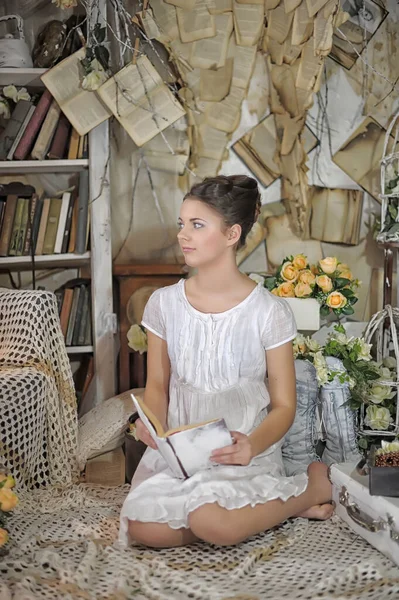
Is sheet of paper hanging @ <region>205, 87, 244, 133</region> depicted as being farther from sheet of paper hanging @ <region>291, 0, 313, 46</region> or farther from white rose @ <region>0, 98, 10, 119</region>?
white rose @ <region>0, 98, 10, 119</region>

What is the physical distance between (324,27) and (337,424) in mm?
1616

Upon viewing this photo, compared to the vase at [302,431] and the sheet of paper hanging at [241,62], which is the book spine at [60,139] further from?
the vase at [302,431]

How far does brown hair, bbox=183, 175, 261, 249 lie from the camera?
2.62 meters

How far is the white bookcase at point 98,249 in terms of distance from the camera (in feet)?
Result: 11.7

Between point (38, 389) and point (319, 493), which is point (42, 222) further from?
point (319, 493)

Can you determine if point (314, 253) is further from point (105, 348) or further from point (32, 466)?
point (32, 466)

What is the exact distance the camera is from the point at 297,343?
309cm

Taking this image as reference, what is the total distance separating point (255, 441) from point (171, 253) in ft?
5.28

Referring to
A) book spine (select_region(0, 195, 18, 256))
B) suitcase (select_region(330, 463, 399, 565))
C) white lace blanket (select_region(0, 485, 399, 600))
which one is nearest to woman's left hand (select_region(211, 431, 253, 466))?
white lace blanket (select_region(0, 485, 399, 600))

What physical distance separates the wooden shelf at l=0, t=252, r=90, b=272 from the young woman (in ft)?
3.18

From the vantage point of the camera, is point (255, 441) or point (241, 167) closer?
point (255, 441)

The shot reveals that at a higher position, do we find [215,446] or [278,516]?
[215,446]

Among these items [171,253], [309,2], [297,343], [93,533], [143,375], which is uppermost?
[309,2]

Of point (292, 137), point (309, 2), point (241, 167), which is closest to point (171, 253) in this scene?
point (241, 167)
